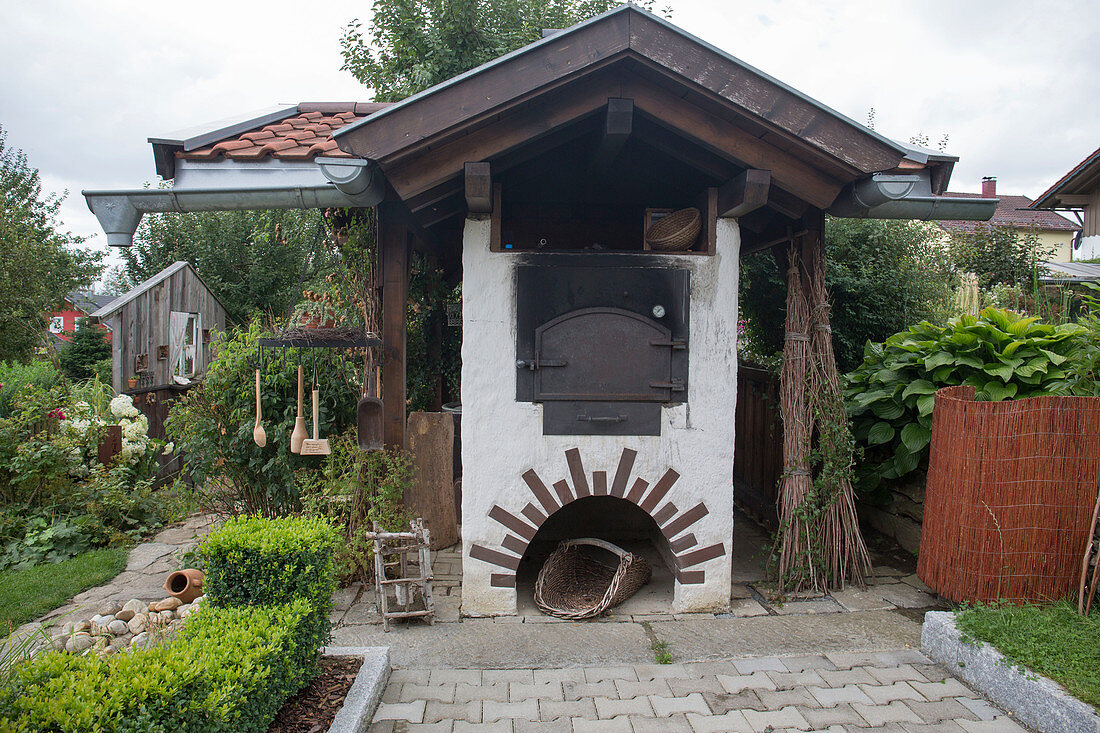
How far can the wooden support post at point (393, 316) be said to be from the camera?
4.60 m

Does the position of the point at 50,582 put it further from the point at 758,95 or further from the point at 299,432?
the point at 758,95

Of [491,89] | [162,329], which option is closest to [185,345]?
[162,329]

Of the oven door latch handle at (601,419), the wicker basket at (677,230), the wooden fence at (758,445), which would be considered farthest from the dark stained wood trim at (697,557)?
the wicker basket at (677,230)

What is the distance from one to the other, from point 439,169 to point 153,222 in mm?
16085

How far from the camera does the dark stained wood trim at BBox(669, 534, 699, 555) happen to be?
4359 mm

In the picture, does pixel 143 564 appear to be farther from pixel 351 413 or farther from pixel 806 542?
pixel 806 542

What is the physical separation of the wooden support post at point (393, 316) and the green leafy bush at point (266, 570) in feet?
4.68

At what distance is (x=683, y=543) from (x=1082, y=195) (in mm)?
9937

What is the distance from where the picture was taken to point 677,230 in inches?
174

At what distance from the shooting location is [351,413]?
207 inches

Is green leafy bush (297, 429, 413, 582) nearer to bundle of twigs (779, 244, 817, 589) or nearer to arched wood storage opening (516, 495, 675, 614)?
arched wood storage opening (516, 495, 675, 614)

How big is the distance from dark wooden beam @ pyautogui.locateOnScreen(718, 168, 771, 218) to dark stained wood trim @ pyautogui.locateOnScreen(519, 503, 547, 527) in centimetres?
231

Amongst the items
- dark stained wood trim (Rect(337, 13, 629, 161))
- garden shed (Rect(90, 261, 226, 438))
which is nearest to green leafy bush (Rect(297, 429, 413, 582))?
dark stained wood trim (Rect(337, 13, 629, 161))

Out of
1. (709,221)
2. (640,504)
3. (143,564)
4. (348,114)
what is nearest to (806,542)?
(640,504)
